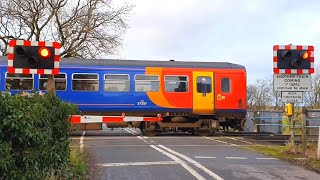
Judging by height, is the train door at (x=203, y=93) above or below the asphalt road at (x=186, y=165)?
above

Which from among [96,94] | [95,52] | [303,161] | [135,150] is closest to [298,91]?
[303,161]

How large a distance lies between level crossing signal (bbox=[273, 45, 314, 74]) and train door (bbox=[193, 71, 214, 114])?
8010 mm

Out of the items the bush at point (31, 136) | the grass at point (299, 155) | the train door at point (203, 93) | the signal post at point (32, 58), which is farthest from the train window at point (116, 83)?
the bush at point (31, 136)

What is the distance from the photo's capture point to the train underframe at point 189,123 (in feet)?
74.1

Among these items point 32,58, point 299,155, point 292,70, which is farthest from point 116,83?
point 32,58

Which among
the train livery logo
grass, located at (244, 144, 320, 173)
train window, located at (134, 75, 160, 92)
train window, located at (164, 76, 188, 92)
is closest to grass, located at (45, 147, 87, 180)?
grass, located at (244, 144, 320, 173)

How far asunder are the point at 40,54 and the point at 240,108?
48.6 feet

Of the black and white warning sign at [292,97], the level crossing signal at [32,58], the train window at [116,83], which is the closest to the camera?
the level crossing signal at [32,58]

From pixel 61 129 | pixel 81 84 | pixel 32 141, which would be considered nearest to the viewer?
pixel 32 141

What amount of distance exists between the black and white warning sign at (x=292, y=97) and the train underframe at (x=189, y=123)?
8.21 m

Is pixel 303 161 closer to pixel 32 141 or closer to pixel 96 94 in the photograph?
pixel 32 141

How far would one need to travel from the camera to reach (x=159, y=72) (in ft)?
73.8

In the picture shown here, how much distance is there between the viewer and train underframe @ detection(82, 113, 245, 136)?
2258 centimetres

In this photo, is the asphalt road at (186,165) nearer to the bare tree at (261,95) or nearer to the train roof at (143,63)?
the train roof at (143,63)
